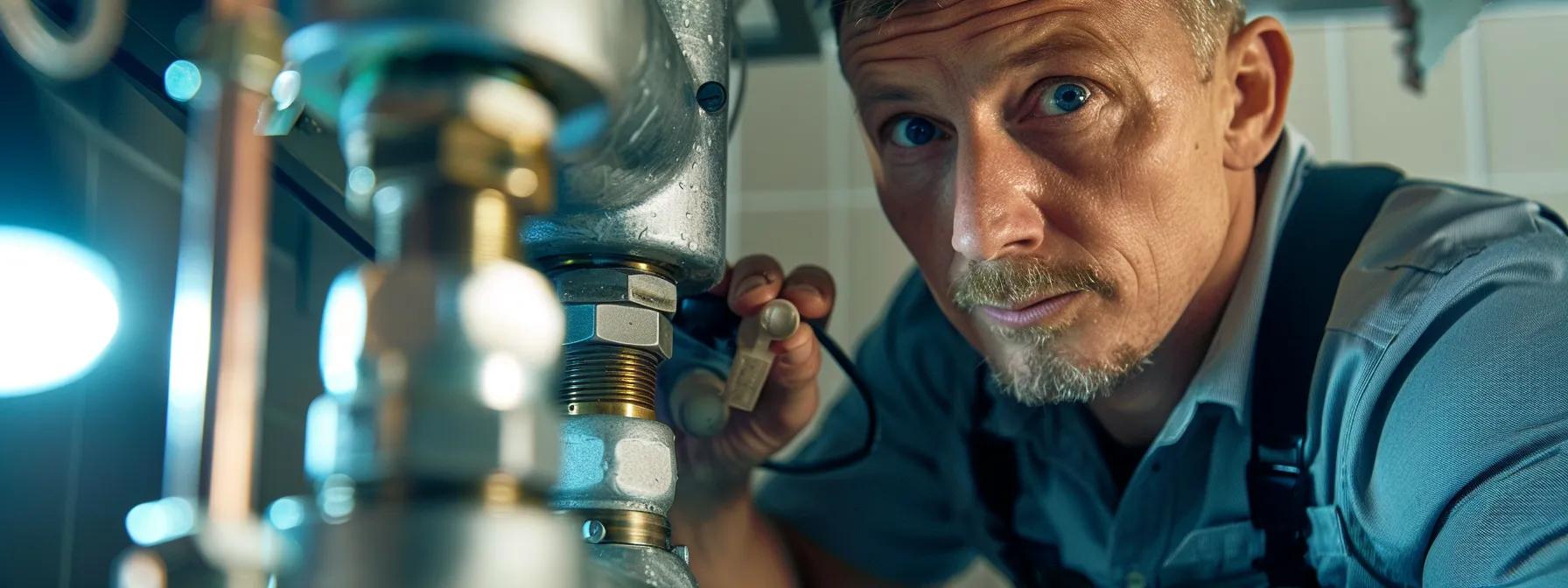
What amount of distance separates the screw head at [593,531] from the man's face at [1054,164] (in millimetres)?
375

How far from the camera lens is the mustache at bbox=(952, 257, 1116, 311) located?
2.57ft

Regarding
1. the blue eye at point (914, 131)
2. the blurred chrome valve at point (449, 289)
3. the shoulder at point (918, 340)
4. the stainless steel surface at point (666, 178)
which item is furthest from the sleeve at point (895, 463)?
the blurred chrome valve at point (449, 289)

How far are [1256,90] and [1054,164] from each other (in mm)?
207

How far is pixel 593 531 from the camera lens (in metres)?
0.44

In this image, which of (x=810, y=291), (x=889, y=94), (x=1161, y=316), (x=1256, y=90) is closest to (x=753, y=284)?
(x=810, y=291)

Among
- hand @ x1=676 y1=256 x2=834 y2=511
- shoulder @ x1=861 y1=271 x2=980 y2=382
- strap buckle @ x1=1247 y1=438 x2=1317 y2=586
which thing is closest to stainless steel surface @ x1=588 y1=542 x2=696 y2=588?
hand @ x1=676 y1=256 x2=834 y2=511

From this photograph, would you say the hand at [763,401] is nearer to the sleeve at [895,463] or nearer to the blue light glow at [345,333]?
the sleeve at [895,463]

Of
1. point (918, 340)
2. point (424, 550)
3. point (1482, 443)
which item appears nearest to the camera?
point (424, 550)

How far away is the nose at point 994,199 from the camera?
2.49 feet

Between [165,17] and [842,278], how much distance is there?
124 centimetres

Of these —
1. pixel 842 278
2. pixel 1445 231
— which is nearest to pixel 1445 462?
pixel 1445 231

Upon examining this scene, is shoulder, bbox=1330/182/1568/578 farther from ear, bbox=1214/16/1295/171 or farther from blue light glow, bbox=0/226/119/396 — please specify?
blue light glow, bbox=0/226/119/396

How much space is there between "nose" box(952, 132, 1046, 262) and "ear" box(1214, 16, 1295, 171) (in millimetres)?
199

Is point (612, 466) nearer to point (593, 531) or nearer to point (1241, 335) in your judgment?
point (593, 531)
